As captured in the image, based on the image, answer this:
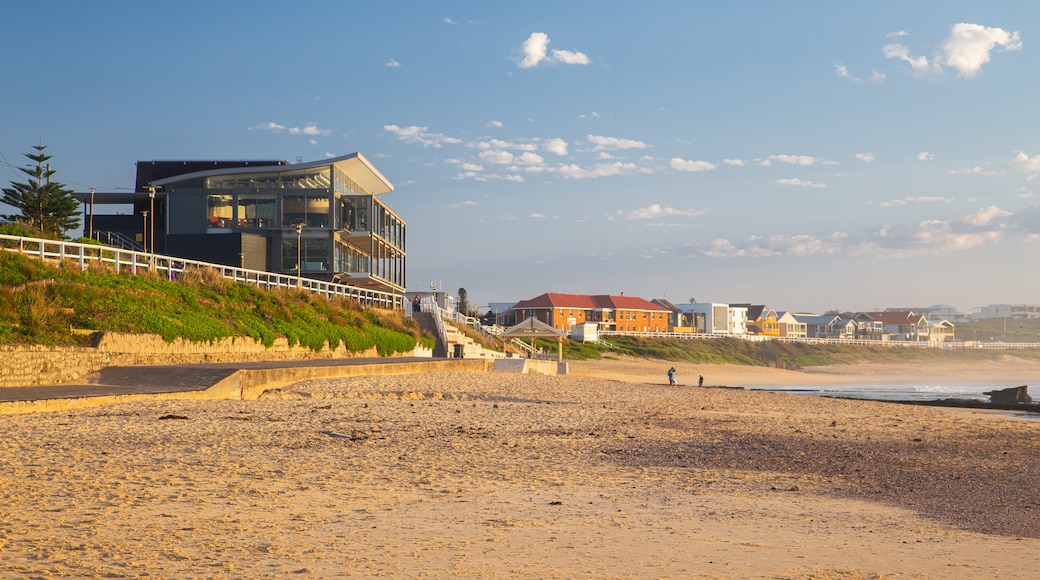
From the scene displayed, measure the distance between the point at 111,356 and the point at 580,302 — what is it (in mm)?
93022

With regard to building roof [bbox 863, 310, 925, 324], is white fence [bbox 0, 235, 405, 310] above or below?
below

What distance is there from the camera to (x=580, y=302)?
112 m

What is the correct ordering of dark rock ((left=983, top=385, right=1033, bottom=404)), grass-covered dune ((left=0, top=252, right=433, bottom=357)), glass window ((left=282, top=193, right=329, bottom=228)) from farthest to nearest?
glass window ((left=282, top=193, right=329, bottom=228)) < dark rock ((left=983, top=385, right=1033, bottom=404)) < grass-covered dune ((left=0, top=252, right=433, bottom=357))

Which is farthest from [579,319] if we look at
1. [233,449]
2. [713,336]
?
[233,449]

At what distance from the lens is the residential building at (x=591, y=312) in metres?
108

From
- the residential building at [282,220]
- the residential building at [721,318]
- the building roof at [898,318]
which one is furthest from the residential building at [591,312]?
the building roof at [898,318]

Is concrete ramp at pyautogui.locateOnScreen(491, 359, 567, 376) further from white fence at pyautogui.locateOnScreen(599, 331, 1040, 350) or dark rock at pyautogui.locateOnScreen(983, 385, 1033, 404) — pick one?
white fence at pyautogui.locateOnScreen(599, 331, 1040, 350)

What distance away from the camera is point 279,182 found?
54.0 meters

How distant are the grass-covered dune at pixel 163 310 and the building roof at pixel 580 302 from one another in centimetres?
7220

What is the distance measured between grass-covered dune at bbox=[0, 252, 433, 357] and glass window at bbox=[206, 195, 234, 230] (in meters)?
20.0

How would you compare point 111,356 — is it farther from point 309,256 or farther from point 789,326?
point 789,326

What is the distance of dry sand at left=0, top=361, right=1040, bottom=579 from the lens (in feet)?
19.2

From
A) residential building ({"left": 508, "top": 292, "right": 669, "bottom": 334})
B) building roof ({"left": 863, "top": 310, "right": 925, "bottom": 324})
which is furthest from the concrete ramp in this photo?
building roof ({"left": 863, "top": 310, "right": 925, "bottom": 324})

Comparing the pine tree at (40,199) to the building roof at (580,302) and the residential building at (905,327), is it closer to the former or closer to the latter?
the building roof at (580,302)
